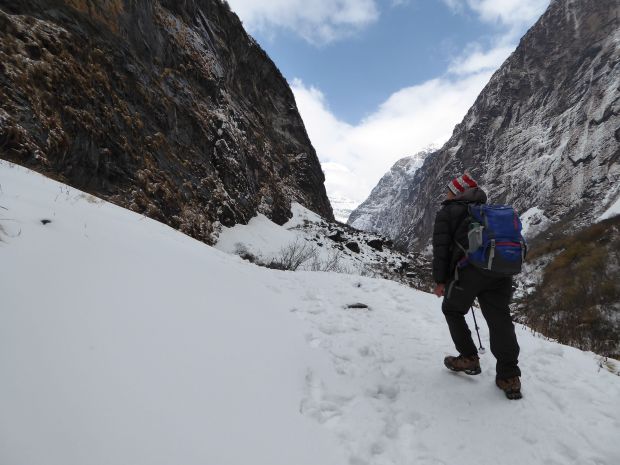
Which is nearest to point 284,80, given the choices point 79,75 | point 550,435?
point 79,75

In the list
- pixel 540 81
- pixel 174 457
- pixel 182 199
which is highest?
pixel 540 81

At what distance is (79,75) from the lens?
10.0 m

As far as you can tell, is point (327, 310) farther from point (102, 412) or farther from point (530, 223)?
point (530, 223)

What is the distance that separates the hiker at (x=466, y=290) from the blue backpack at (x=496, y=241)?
0.14 m

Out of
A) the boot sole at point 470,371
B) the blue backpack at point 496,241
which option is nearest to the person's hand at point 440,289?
the blue backpack at point 496,241

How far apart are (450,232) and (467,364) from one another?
1323 mm

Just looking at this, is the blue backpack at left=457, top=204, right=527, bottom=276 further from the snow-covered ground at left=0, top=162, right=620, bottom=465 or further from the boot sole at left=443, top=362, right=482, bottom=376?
the snow-covered ground at left=0, top=162, right=620, bottom=465

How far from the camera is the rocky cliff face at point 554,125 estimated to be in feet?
196

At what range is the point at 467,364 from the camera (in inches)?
133

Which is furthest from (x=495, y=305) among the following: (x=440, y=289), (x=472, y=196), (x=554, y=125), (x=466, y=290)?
(x=554, y=125)

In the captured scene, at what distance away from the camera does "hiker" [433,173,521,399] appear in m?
3.01

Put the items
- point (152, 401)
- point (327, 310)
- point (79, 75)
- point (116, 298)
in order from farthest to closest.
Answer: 1. point (79, 75)
2. point (327, 310)
3. point (116, 298)
4. point (152, 401)

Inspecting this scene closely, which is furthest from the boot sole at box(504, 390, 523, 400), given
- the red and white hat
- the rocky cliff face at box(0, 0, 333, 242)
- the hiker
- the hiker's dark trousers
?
the rocky cliff face at box(0, 0, 333, 242)

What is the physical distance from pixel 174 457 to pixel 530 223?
79.2 metres
